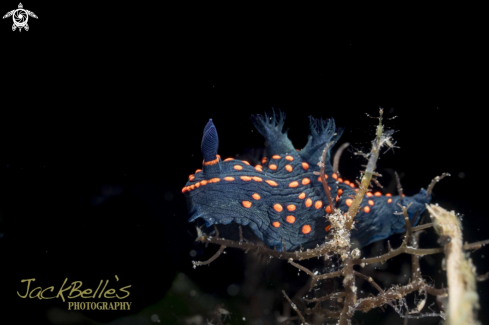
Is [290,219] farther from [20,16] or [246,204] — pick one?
A: [20,16]

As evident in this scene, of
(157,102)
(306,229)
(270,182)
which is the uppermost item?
(157,102)

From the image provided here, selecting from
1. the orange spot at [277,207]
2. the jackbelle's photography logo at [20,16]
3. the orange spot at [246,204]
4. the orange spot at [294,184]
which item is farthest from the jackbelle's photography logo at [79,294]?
the jackbelle's photography logo at [20,16]

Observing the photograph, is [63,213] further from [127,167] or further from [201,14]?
[201,14]

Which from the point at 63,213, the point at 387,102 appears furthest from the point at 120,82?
the point at 387,102

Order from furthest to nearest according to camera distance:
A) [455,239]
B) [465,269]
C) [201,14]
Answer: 1. [201,14]
2. [455,239]
3. [465,269]

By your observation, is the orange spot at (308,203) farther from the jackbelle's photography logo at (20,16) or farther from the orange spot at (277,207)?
the jackbelle's photography logo at (20,16)

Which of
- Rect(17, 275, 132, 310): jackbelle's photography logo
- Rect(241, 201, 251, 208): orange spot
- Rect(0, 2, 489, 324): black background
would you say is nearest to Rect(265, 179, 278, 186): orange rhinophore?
Rect(241, 201, 251, 208): orange spot

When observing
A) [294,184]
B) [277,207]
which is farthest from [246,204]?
[294,184]

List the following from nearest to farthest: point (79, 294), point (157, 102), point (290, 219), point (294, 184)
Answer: point (290, 219), point (294, 184), point (79, 294), point (157, 102)
